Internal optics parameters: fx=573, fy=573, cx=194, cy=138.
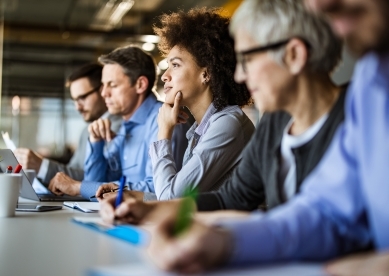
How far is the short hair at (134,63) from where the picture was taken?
370 centimetres

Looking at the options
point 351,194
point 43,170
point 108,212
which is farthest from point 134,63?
point 351,194

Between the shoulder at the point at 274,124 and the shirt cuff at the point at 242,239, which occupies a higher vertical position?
the shoulder at the point at 274,124

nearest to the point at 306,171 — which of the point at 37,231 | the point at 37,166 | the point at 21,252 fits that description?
the point at 21,252

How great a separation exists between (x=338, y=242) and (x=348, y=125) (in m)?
0.22

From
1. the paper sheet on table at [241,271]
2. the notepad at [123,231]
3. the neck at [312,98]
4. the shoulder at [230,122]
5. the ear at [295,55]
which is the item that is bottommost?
the notepad at [123,231]

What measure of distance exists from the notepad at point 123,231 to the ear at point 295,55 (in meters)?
0.50

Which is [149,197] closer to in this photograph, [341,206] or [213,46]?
[213,46]

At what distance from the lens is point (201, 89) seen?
2.56m

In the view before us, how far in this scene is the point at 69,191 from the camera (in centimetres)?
316

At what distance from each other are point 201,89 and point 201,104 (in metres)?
0.07

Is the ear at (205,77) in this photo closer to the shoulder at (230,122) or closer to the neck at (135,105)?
the shoulder at (230,122)

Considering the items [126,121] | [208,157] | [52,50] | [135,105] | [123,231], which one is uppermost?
[52,50]

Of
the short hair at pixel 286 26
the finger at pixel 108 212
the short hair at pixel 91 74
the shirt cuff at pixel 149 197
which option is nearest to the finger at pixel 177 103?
the shirt cuff at pixel 149 197

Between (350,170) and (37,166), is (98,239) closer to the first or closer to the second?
(350,170)
